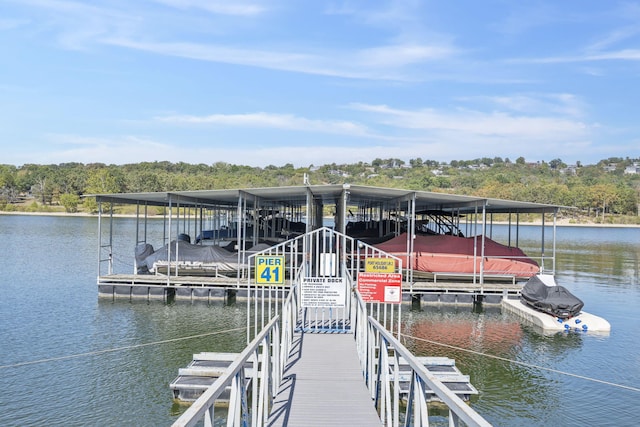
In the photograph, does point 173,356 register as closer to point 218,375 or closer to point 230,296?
point 218,375

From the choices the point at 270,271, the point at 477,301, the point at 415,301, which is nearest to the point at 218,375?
the point at 270,271

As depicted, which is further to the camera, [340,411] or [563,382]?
[563,382]

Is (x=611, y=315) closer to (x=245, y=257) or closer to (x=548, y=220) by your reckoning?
(x=245, y=257)

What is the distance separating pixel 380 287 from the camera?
34.2 feet

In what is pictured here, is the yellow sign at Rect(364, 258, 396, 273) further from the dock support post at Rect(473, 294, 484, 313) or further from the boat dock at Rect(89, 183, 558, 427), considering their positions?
the dock support post at Rect(473, 294, 484, 313)

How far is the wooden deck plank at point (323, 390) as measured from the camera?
Result: 637cm

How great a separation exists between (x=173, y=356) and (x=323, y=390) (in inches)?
264

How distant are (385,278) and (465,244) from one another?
12691 mm

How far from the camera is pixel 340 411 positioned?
262 inches

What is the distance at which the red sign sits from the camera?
33.8 feet

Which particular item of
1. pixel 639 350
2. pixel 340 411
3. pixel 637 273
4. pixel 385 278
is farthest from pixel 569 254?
pixel 340 411

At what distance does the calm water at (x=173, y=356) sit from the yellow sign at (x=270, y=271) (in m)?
2.75

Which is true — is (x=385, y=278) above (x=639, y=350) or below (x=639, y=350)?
above

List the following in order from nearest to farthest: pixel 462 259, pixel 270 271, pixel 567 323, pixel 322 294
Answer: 1. pixel 322 294
2. pixel 270 271
3. pixel 567 323
4. pixel 462 259
